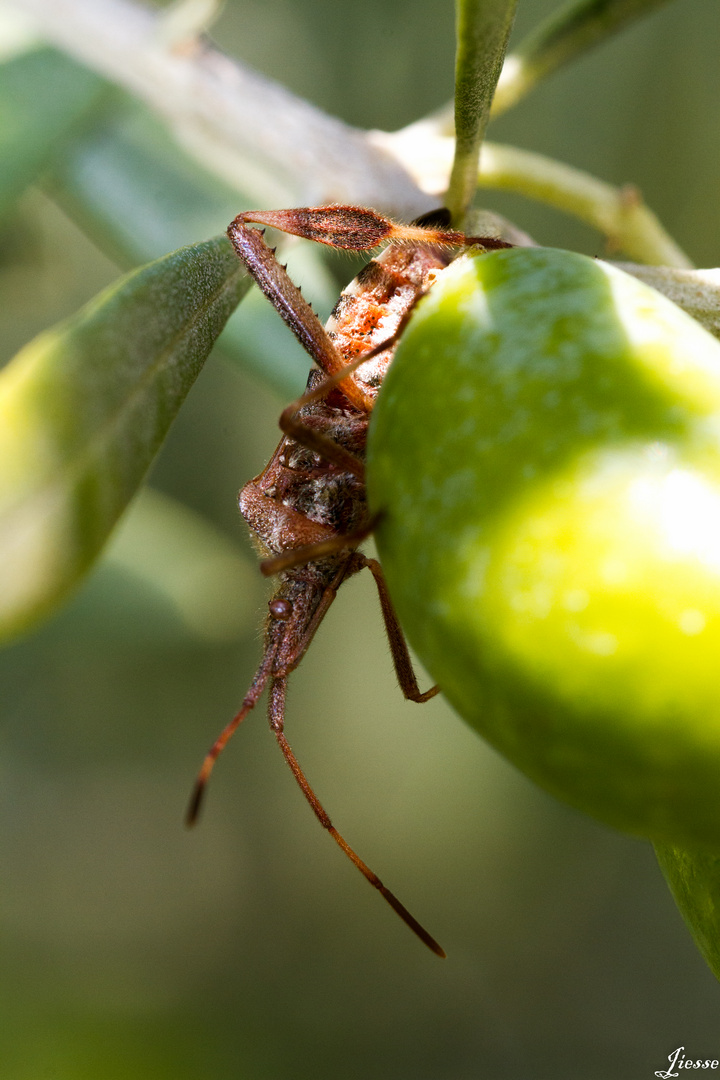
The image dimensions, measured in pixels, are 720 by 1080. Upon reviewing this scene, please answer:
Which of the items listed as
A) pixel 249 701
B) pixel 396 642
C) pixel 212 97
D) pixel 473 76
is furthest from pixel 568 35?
pixel 249 701

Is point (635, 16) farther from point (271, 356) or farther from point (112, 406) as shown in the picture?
point (112, 406)

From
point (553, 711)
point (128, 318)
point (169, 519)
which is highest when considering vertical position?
point (128, 318)

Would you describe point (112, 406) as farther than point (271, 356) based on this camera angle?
No

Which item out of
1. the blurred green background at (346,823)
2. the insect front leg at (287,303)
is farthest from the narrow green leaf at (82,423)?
the blurred green background at (346,823)

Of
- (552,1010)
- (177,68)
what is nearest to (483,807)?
(552,1010)

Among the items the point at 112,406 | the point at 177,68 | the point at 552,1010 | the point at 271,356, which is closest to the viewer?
the point at 112,406

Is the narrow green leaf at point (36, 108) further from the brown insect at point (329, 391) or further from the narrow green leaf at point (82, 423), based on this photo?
the narrow green leaf at point (82, 423)
